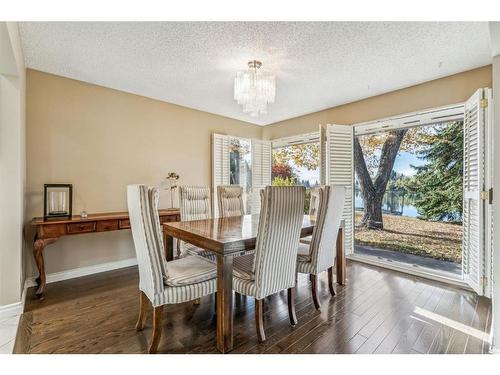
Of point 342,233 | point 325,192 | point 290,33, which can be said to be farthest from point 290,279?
point 290,33

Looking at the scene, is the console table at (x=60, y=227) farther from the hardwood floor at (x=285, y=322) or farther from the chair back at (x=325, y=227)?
the chair back at (x=325, y=227)

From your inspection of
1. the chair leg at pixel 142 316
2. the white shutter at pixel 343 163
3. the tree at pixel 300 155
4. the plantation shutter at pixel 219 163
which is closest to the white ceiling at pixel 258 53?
the white shutter at pixel 343 163

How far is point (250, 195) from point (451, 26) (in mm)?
3940

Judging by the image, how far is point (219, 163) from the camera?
466 centimetres

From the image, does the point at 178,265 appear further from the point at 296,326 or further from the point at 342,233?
the point at 342,233

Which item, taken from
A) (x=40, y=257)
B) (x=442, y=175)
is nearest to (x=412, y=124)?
(x=442, y=175)

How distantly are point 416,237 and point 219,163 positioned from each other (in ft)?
11.8

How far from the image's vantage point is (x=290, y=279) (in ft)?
6.81

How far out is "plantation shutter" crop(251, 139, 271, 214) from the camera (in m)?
5.26

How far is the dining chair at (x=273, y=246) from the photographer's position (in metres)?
1.83

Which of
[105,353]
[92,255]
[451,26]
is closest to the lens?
[105,353]

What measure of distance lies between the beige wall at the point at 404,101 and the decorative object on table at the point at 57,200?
3831 millimetres

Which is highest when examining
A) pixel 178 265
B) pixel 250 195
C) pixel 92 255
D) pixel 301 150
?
pixel 301 150

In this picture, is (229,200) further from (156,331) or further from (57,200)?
(57,200)
